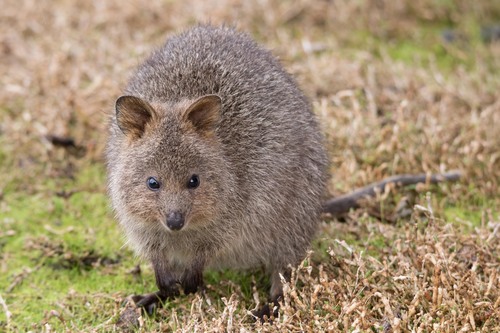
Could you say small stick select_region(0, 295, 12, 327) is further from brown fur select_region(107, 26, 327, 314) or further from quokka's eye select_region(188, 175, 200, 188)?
quokka's eye select_region(188, 175, 200, 188)

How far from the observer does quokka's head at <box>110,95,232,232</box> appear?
4.20 meters

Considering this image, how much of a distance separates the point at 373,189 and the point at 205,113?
1.75 m

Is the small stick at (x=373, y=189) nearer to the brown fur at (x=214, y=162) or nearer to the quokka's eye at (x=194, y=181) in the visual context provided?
the brown fur at (x=214, y=162)

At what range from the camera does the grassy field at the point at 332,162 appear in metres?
4.32

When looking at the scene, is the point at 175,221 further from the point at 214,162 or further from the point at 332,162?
the point at 332,162

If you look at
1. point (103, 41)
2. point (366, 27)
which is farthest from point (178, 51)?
point (366, 27)

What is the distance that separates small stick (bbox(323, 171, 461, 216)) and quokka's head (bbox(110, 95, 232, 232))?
1306 mm

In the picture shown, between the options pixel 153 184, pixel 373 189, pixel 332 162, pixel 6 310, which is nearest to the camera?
pixel 153 184

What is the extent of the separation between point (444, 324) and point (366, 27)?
493 centimetres

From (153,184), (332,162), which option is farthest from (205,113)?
(332,162)

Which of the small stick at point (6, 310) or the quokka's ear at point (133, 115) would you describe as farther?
the small stick at point (6, 310)

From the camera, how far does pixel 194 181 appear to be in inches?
168

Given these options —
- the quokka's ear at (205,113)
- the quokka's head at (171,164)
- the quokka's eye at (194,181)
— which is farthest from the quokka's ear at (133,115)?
the quokka's eye at (194,181)

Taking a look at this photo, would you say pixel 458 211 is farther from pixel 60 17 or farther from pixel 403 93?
pixel 60 17
